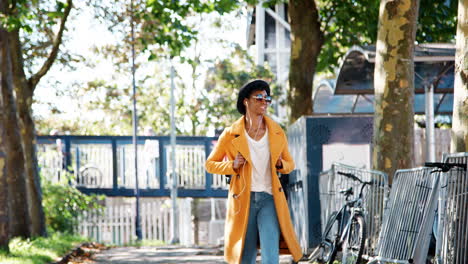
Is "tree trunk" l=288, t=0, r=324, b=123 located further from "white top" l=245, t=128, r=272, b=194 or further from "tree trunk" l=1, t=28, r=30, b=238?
"white top" l=245, t=128, r=272, b=194

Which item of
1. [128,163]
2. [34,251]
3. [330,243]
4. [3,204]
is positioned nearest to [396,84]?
[330,243]

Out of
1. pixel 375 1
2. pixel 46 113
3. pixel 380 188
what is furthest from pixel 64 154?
pixel 380 188

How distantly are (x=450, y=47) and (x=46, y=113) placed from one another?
829 inches

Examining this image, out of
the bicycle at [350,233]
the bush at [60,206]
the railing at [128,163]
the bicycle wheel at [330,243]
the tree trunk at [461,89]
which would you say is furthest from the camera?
the railing at [128,163]

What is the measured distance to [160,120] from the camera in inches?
1852

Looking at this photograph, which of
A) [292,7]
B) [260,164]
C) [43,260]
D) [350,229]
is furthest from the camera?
[292,7]

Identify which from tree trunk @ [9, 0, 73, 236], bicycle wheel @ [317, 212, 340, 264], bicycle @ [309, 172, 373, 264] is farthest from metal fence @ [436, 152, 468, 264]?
tree trunk @ [9, 0, 73, 236]

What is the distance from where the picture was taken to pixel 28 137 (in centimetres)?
2231

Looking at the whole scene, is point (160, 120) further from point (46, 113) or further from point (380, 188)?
point (380, 188)

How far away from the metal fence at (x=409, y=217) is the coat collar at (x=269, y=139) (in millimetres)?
1679

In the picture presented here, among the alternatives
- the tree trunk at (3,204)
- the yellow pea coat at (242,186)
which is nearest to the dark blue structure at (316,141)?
the tree trunk at (3,204)

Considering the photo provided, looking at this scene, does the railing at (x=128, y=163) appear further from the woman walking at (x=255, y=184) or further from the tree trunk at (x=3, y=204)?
the woman walking at (x=255, y=184)

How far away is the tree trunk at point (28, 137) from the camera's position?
21.8 metres

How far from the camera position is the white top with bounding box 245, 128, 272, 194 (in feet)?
27.6
